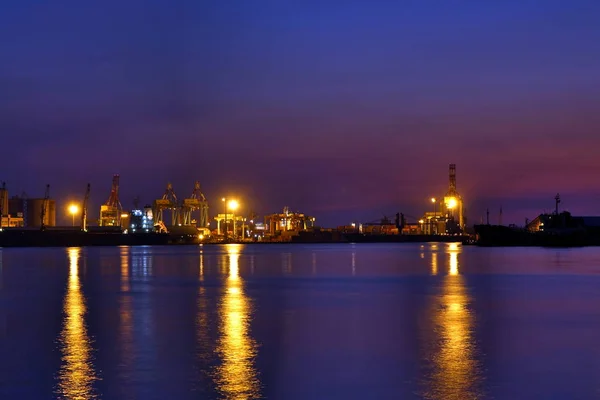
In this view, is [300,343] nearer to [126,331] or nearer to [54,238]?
[126,331]

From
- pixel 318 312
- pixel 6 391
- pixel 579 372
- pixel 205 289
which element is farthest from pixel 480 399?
pixel 205 289

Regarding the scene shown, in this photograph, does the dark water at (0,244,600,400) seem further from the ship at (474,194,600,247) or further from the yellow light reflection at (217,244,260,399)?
the ship at (474,194,600,247)

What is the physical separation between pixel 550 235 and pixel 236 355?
12938cm

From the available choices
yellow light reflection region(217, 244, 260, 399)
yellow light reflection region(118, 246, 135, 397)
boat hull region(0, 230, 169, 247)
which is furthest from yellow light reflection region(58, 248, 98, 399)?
boat hull region(0, 230, 169, 247)

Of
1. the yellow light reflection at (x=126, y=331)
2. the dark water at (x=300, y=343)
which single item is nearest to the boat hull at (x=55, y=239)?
the dark water at (x=300, y=343)

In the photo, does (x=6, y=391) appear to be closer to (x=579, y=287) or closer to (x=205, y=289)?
(x=205, y=289)

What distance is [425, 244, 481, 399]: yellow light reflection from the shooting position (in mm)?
14367

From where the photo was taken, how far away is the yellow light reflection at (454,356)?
566 inches

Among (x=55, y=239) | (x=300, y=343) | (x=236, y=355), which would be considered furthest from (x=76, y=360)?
(x=55, y=239)

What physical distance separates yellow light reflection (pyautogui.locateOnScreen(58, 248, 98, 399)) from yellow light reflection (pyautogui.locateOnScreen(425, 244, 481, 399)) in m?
6.13

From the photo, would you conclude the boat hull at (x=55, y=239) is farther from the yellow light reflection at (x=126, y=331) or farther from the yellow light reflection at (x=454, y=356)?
the yellow light reflection at (x=454, y=356)

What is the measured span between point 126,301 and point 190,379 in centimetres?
1770

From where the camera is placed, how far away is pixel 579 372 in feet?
53.5

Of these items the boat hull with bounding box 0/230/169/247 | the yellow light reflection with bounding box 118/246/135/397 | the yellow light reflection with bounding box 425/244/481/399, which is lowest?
the yellow light reflection with bounding box 425/244/481/399
